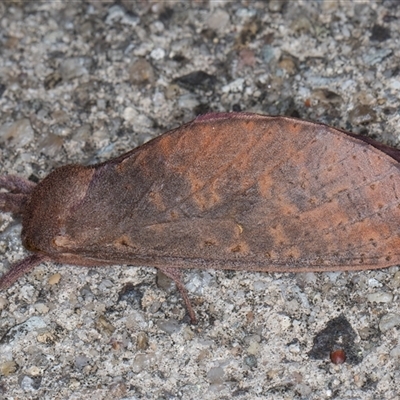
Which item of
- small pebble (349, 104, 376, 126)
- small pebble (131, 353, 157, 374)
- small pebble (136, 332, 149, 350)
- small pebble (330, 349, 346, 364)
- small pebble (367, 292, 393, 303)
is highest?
small pebble (349, 104, 376, 126)

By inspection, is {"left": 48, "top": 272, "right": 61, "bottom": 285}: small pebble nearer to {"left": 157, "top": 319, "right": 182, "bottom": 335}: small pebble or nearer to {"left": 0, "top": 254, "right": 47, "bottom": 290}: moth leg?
{"left": 0, "top": 254, "right": 47, "bottom": 290}: moth leg

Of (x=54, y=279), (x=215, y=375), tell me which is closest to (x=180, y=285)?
(x=215, y=375)

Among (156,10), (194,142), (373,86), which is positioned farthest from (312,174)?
(156,10)

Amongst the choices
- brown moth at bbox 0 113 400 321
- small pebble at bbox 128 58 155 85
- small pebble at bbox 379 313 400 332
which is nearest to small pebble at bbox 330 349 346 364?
small pebble at bbox 379 313 400 332

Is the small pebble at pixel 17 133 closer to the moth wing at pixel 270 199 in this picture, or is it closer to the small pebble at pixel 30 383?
the moth wing at pixel 270 199

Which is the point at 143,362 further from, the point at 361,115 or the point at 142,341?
the point at 361,115
